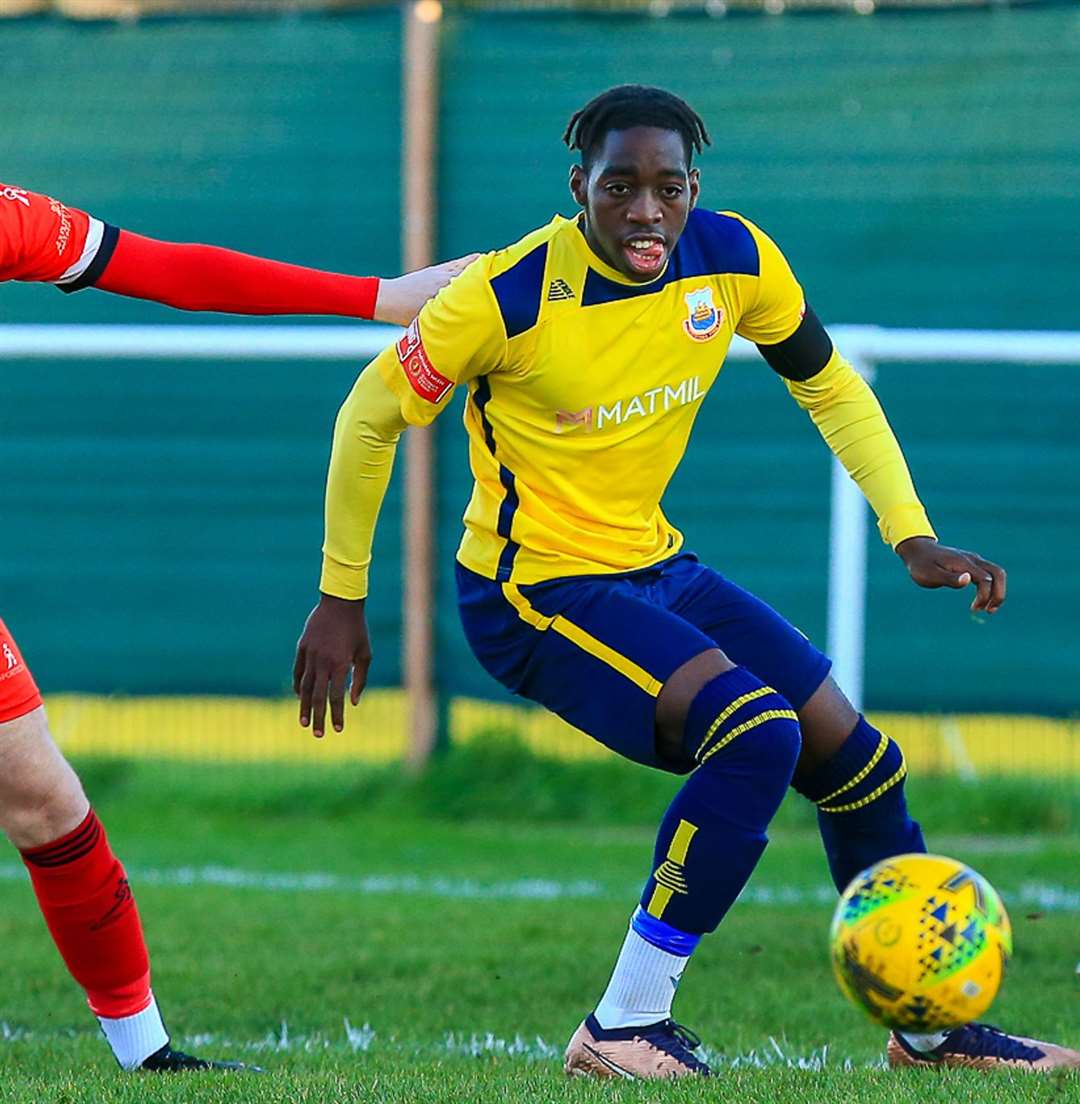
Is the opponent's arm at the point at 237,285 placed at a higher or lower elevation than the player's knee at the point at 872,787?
higher

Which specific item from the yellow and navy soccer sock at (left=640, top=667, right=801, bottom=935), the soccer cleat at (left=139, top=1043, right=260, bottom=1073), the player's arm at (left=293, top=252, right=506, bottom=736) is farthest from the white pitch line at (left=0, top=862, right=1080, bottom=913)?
the player's arm at (left=293, top=252, right=506, bottom=736)

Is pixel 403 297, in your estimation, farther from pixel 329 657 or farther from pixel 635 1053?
pixel 635 1053

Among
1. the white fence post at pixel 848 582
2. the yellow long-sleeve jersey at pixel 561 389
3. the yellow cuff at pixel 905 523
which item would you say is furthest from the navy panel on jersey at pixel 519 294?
the white fence post at pixel 848 582

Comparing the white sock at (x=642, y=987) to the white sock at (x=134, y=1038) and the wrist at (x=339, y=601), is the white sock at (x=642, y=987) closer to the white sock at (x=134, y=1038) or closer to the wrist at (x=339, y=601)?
the wrist at (x=339, y=601)

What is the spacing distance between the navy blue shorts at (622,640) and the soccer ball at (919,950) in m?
0.69

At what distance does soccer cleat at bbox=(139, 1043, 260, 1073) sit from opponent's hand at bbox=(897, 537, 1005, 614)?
2.02 m

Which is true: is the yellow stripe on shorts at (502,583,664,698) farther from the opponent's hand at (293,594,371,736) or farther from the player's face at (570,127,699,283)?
the player's face at (570,127,699,283)

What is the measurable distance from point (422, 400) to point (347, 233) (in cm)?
514

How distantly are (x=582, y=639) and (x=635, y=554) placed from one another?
320 mm

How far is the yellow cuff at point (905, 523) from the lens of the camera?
515 cm

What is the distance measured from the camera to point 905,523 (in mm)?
5156

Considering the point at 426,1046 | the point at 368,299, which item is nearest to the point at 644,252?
the point at 368,299

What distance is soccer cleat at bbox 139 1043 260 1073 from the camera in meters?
4.87

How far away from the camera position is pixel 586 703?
4781 mm
